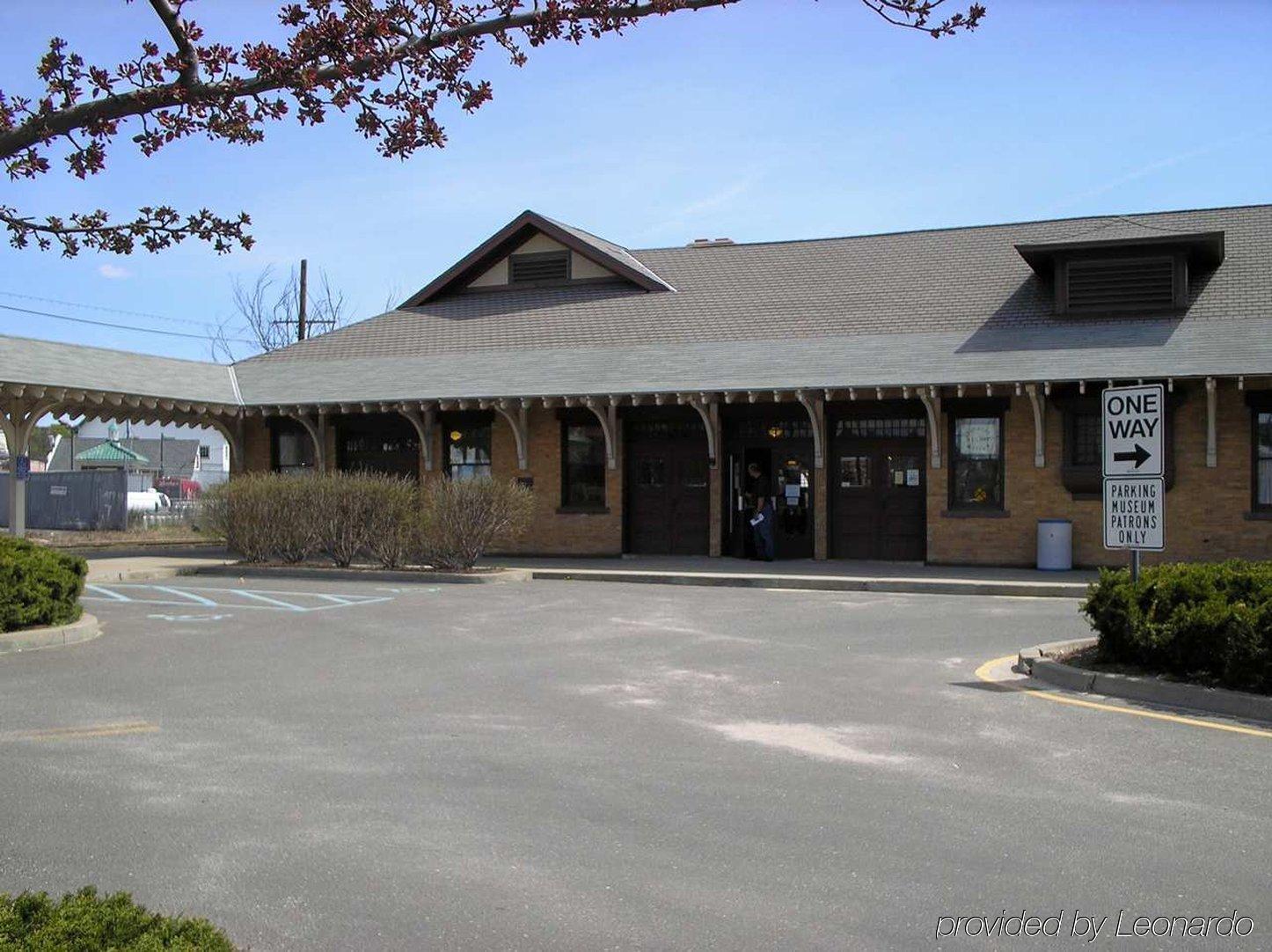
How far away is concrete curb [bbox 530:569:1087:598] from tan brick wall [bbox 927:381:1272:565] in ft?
9.10

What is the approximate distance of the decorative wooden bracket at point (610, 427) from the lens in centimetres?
2311

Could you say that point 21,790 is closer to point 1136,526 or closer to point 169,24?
point 169,24

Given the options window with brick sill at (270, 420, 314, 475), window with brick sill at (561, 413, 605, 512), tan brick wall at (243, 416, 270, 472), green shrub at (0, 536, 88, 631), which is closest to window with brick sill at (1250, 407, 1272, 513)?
window with brick sill at (561, 413, 605, 512)

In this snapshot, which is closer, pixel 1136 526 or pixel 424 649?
pixel 1136 526

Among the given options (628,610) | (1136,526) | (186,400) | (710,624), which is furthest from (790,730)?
(186,400)

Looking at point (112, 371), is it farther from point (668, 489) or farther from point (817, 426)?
point (817, 426)

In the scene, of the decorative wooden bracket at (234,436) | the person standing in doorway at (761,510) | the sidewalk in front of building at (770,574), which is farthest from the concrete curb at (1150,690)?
the decorative wooden bracket at (234,436)

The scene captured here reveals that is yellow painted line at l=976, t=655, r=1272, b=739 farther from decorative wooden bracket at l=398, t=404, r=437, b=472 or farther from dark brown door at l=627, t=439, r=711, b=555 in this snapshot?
decorative wooden bracket at l=398, t=404, r=437, b=472

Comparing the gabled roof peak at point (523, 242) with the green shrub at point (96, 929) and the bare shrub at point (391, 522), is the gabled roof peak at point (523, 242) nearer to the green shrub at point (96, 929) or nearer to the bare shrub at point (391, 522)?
the bare shrub at point (391, 522)

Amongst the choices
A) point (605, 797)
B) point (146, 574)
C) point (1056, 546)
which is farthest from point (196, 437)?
point (605, 797)

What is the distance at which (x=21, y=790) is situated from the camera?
6.84 m

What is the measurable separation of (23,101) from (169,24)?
63cm

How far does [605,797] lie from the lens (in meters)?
6.67

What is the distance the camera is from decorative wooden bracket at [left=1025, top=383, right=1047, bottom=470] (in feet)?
67.3
